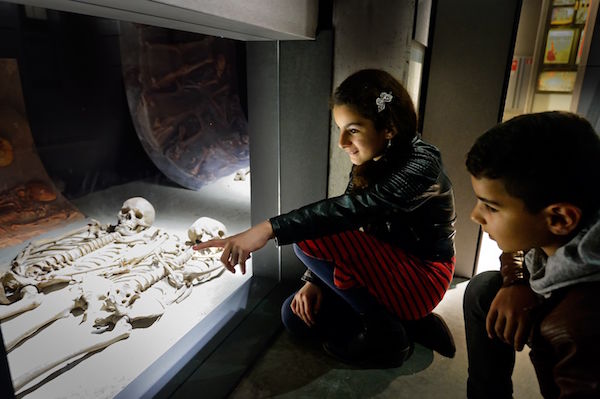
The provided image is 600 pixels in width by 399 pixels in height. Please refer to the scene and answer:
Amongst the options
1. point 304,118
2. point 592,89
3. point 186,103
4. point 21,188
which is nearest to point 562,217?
point 304,118

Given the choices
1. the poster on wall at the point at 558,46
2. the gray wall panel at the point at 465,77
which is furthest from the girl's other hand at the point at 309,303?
the poster on wall at the point at 558,46

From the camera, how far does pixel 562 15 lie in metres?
4.48

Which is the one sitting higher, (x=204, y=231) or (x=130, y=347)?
(x=204, y=231)

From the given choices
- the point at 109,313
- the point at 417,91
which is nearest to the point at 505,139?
the point at 417,91

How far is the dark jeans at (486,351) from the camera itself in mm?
1534

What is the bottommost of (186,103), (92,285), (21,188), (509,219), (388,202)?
(92,285)

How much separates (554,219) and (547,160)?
0.52 feet

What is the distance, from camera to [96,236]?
10.2ft

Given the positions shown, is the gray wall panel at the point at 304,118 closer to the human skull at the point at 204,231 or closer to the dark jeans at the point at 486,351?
the human skull at the point at 204,231

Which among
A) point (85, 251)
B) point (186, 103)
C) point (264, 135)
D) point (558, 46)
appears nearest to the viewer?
point (264, 135)

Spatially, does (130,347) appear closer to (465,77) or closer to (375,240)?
(375,240)

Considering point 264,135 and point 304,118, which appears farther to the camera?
point 264,135

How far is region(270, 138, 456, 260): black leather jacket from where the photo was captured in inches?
65.7

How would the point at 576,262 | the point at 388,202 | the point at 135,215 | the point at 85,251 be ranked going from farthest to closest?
1. the point at 135,215
2. the point at 85,251
3. the point at 388,202
4. the point at 576,262
